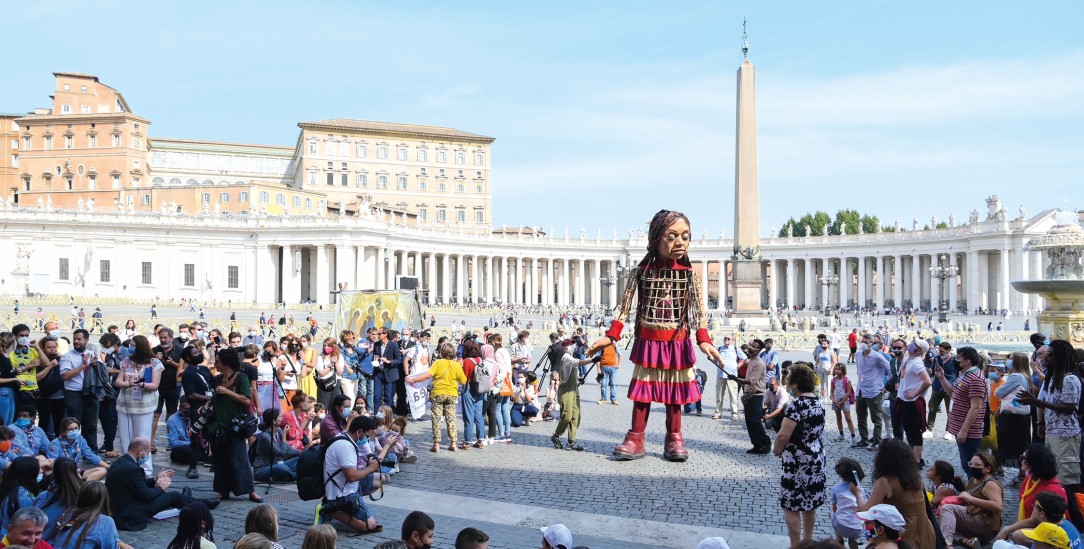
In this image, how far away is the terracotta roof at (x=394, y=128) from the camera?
8131 cm

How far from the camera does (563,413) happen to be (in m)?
11.0

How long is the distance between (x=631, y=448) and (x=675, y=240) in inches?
105

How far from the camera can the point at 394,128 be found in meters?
84.7

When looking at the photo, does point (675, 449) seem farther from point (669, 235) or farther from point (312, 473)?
point (312, 473)

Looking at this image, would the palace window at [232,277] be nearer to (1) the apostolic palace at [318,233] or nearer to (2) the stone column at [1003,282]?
(1) the apostolic palace at [318,233]

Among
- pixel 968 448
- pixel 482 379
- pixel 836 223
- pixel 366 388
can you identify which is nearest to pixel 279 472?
pixel 482 379

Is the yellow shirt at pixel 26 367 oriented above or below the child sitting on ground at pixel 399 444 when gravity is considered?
above

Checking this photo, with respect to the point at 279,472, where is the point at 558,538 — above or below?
above

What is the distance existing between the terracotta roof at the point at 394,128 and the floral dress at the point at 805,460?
79.8 m

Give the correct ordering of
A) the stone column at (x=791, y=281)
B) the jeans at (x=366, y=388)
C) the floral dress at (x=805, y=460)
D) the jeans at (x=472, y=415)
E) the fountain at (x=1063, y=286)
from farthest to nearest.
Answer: the stone column at (x=791, y=281) < the fountain at (x=1063, y=286) < the jeans at (x=366, y=388) < the jeans at (x=472, y=415) < the floral dress at (x=805, y=460)

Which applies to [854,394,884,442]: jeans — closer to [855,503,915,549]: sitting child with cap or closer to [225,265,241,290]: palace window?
[855,503,915,549]: sitting child with cap

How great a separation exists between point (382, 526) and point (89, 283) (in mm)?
58209

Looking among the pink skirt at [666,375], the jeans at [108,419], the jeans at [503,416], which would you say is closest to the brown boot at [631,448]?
the pink skirt at [666,375]

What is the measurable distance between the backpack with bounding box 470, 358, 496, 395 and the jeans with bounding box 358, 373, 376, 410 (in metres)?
3.06
